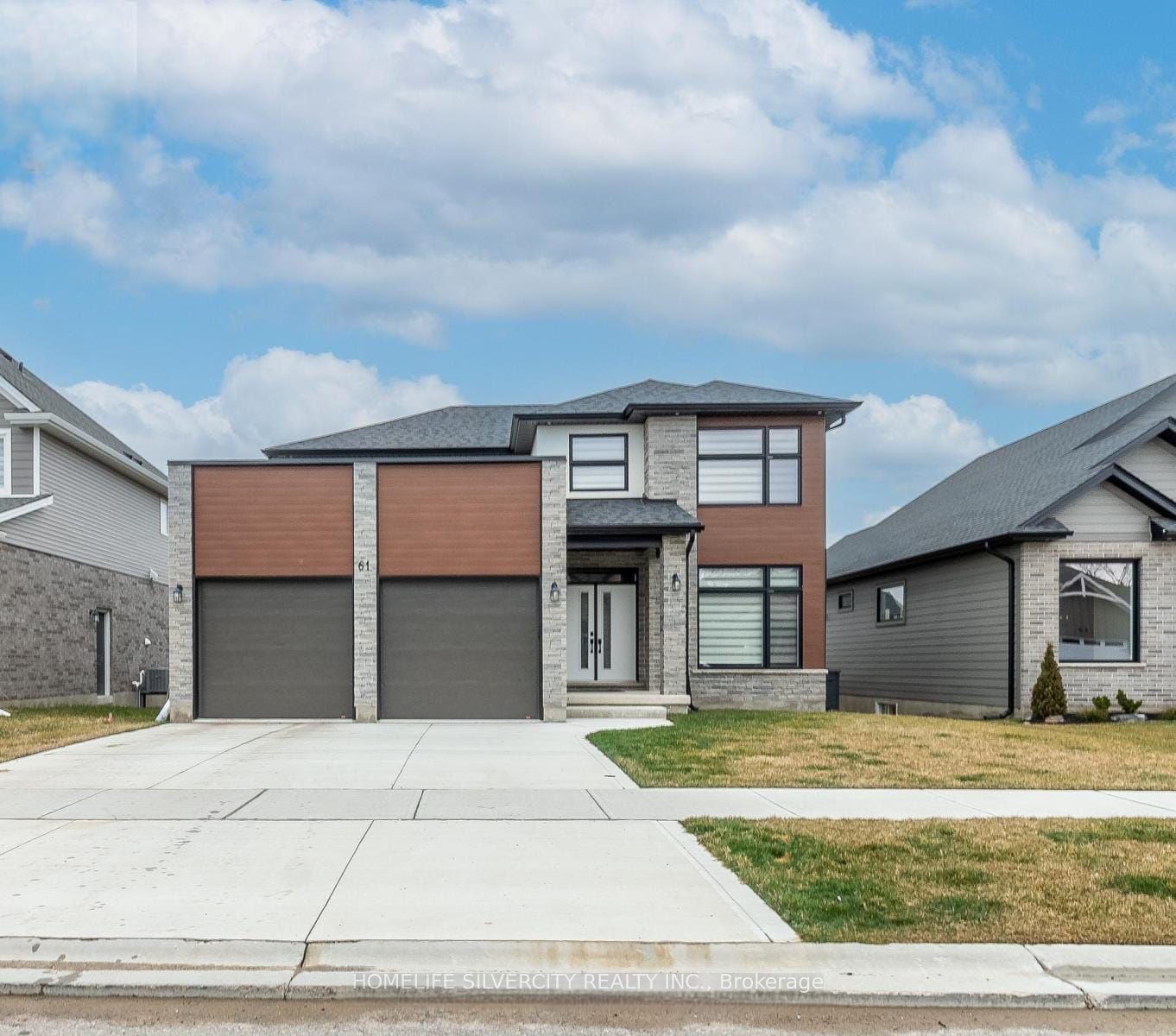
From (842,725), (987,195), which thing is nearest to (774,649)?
(842,725)

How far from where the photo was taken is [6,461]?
23.0 metres

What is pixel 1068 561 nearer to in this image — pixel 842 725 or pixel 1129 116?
pixel 842 725

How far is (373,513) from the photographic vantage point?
19.0 metres

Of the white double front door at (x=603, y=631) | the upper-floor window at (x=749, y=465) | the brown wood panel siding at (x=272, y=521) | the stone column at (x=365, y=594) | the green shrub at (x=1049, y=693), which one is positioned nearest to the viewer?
the stone column at (x=365, y=594)

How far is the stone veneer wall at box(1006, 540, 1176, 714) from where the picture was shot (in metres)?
20.2

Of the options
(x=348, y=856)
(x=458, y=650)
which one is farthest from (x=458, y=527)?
(x=348, y=856)

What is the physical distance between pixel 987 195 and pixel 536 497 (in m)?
11.2

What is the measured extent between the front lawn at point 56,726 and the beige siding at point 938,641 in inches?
614

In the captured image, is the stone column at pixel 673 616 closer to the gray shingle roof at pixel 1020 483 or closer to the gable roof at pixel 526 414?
the gable roof at pixel 526 414

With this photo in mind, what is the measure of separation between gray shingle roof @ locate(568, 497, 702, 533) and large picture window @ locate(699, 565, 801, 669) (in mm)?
1702

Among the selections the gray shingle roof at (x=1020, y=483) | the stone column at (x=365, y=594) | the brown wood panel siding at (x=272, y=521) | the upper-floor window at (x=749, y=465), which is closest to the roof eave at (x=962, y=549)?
the gray shingle roof at (x=1020, y=483)

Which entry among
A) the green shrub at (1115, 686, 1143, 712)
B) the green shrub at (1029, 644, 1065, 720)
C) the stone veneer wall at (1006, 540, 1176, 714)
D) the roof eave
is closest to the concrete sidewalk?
the green shrub at (1029, 644, 1065, 720)

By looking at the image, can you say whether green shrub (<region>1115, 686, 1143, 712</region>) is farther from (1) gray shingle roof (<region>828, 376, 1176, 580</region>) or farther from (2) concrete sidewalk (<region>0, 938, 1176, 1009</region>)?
(2) concrete sidewalk (<region>0, 938, 1176, 1009</region>)

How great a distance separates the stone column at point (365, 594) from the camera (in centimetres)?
1877
